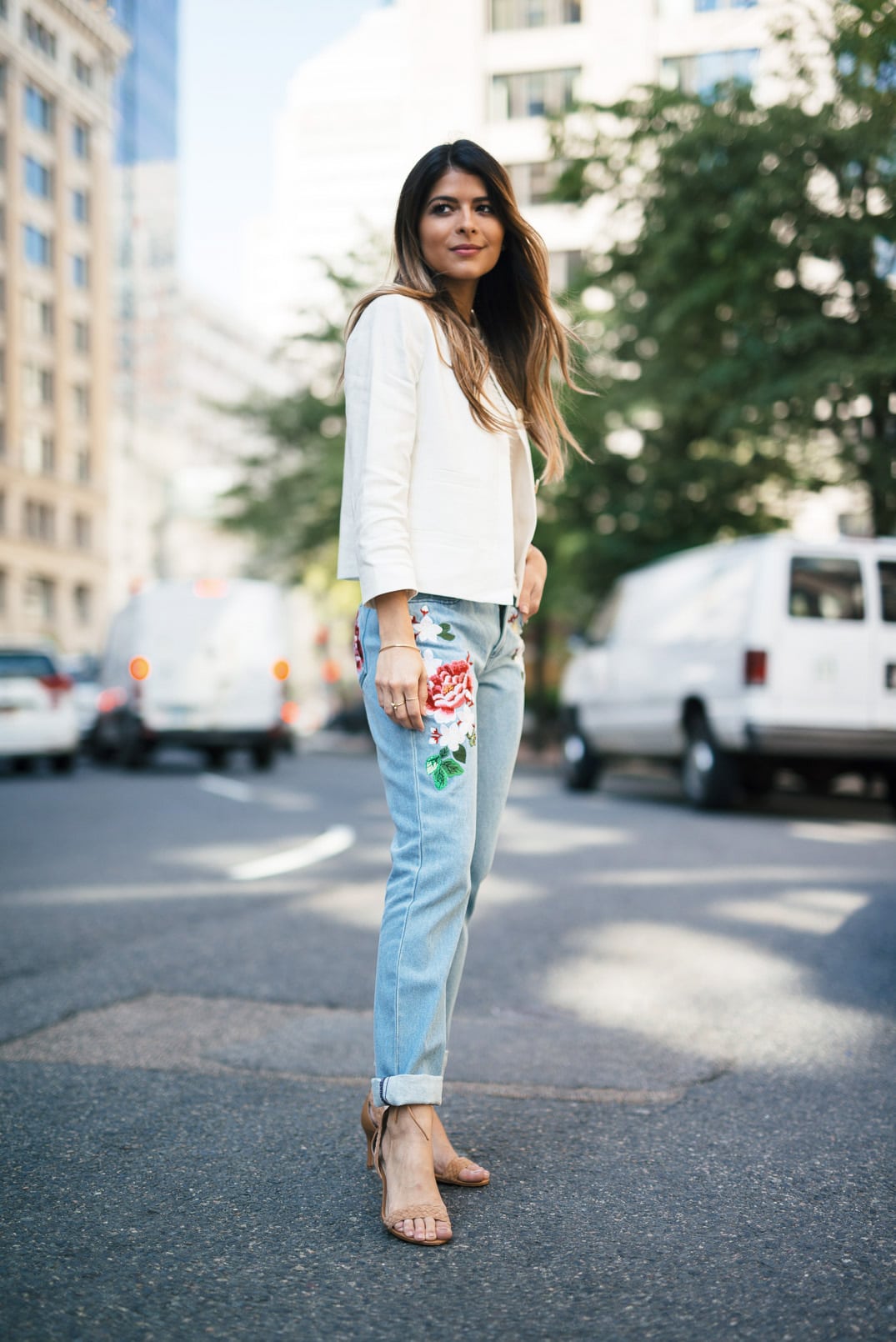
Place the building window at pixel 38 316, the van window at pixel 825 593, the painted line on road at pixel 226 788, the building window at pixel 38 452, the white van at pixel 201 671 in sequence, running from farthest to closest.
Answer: the building window at pixel 38 316 < the building window at pixel 38 452 < the white van at pixel 201 671 < the painted line on road at pixel 226 788 < the van window at pixel 825 593

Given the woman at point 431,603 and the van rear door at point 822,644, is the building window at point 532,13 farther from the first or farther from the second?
the woman at point 431,603

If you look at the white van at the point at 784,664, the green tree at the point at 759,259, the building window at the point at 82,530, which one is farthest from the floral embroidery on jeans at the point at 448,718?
the building window at the point at 82,530

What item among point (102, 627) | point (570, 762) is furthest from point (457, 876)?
point (102, 627)

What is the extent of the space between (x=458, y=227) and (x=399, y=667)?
889 mm

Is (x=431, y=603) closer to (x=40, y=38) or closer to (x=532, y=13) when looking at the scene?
(x=532, y=13)

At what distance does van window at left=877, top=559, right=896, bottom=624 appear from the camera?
35.3 ft

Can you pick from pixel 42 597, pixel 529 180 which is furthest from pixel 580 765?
pixel 42 597

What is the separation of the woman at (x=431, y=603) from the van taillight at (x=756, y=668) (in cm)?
807

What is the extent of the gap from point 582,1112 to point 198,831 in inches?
269

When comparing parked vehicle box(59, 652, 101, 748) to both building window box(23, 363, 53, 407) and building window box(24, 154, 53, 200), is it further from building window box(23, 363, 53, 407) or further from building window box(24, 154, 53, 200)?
building window box(24, 154, 53, 200)

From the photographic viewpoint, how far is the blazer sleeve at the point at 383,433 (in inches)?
103

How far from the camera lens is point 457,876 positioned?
8.73 feet

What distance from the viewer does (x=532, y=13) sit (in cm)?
4106

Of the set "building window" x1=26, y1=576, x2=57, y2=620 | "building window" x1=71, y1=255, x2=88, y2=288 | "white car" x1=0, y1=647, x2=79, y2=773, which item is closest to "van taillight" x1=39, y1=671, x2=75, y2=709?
"white car" x1=0, y1=647, x2=79, y2=773
